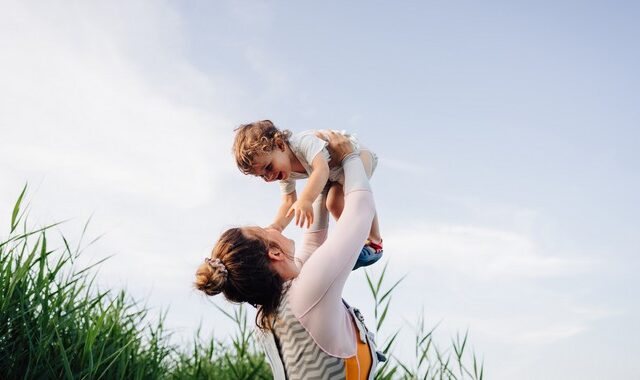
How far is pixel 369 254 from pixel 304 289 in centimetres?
109

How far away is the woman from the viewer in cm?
222

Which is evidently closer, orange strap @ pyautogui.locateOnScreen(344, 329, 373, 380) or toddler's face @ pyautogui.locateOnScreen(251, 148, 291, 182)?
orange strap @ pyautogui.locateOnScreen(344, 329, 373, 380)

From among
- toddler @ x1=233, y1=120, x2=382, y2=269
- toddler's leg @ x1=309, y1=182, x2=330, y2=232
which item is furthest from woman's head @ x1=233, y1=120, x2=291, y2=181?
toddler's leg @ x1=309, y1=182, x2=330, y2=232

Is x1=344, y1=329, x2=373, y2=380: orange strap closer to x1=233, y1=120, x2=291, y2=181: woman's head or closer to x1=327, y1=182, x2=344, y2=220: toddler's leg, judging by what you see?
x1=327, y1=182, x2=344, y2=220: toddler's leg

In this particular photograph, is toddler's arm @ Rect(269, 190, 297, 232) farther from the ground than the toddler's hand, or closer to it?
farther from the ground

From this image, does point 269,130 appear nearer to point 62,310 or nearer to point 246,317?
point 246,317

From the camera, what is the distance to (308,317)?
88.7 inches

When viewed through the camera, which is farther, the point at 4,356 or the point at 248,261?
the point at 4,356

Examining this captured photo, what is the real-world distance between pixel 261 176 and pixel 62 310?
1255mm

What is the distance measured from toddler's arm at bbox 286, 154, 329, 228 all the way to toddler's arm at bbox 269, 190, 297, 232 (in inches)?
3.8

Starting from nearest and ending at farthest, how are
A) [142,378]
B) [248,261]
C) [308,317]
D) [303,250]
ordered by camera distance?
1. [308,317]
2. [248,261]
3. [303,250]
4. [142,378]

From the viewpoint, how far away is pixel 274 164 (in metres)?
3.61

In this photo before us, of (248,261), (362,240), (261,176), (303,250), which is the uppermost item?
(261,176)

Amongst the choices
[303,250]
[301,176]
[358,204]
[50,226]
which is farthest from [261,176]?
[358,204]
